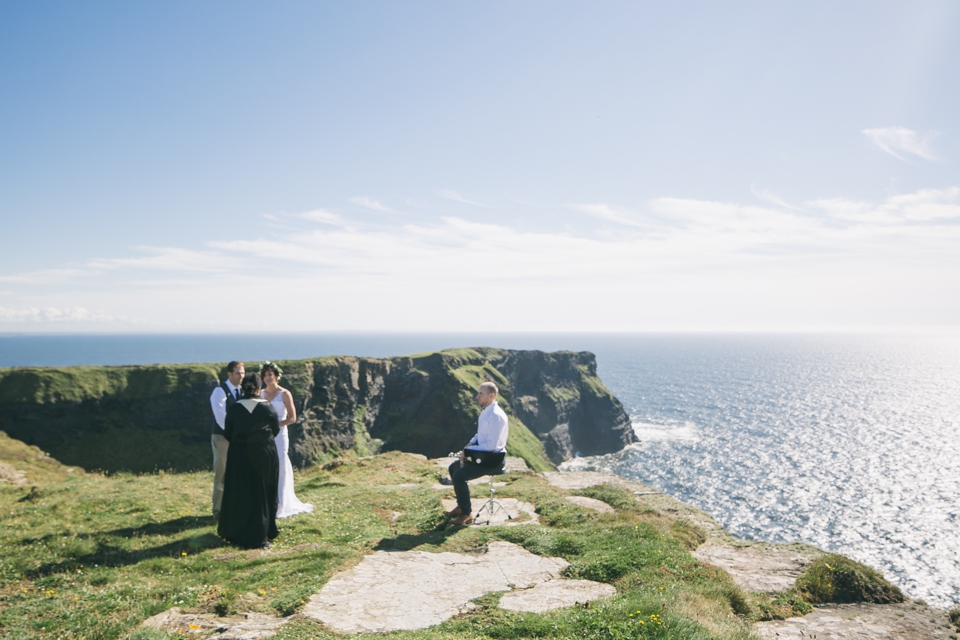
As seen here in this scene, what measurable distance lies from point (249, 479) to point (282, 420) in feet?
7.29

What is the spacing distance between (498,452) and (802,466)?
98933 millimetres

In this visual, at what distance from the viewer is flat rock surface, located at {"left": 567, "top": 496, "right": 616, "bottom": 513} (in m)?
14.4

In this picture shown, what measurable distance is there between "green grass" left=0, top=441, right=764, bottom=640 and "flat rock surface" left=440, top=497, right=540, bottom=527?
0.43m

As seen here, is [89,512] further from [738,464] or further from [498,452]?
[738,464]

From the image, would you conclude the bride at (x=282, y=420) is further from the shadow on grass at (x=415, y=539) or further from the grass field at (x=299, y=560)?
the shadow on grass at (x=415, y=539)

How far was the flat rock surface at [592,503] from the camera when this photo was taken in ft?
47.1

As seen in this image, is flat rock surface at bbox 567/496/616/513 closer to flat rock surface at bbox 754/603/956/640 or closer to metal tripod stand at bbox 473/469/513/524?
metal tripod stand at bbox 473/469/513/524

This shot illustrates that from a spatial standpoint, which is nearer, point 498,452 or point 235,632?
point 235,632

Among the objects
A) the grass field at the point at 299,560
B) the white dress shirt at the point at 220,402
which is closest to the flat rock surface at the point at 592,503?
the grass field at the point at 299,560

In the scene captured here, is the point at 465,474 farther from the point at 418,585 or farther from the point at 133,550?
the point at 133,550

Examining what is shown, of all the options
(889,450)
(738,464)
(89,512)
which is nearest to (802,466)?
(738,464)

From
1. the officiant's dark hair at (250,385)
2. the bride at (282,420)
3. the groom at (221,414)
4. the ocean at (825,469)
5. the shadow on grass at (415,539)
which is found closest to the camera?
the shadow on grass at (415,539)

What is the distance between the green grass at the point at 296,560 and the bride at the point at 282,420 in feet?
2.22

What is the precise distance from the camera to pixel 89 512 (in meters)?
13.0
